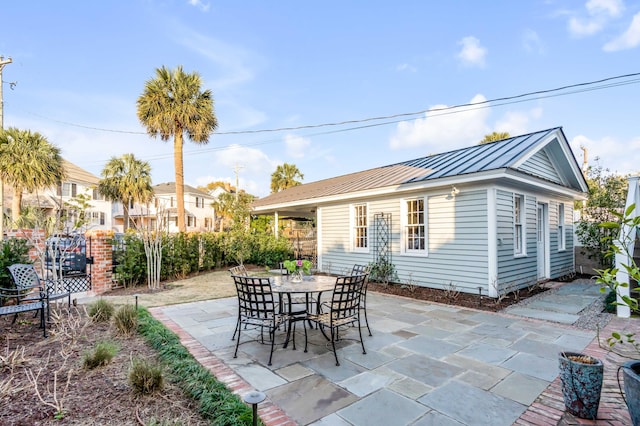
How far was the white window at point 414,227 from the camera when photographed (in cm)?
788

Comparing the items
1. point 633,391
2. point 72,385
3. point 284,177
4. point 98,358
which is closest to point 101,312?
point 98,358

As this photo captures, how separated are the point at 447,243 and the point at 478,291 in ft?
3.97

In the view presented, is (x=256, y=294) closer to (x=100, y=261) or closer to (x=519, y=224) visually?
(x=100, y=261)

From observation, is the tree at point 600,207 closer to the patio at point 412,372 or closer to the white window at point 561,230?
the white window at point 561,230

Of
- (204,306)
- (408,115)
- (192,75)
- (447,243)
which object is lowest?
(204,306)

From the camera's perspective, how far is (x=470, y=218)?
271 inches

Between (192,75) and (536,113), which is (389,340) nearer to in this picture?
(536,113)

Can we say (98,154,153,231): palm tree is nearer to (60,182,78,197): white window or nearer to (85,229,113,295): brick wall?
(60,182,78,197): white window

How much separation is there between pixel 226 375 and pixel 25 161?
52.6 ft

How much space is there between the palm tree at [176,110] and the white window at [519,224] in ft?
40.1

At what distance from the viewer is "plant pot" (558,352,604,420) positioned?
2400mm

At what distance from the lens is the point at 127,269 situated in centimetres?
855

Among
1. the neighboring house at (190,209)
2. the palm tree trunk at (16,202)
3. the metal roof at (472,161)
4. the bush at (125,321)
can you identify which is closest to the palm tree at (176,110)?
the palm tree trunk at (16,202)

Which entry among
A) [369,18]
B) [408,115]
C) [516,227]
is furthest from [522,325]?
[369,18]
